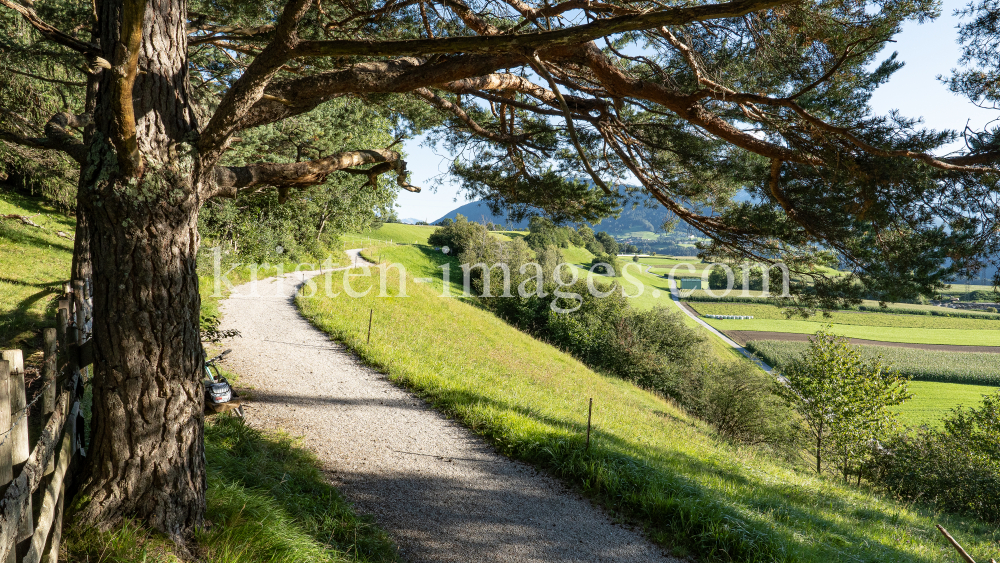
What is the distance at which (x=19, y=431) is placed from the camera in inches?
94.5

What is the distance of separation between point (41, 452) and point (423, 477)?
3.69 meters

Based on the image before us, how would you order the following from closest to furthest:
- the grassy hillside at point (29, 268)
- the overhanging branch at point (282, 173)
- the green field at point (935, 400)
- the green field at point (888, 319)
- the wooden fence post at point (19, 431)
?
1. the wooden fence post at point (19, 431)
2. the overhanging branch at point (282, 173)
3. the grassy hillside at point (29, 268)
4. the green field at point (935, 400)
5. the green field at point (888, 319)

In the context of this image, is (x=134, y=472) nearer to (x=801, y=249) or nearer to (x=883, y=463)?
(x=801, y=249)

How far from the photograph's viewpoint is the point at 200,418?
11.3ft

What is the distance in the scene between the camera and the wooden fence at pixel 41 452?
2229 millimetres

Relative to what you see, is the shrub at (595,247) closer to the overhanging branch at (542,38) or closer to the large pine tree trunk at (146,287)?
the large pine tree trunk at (146,287)

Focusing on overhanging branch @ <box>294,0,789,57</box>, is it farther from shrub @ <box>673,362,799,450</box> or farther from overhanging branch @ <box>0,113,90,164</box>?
shrub @ <box>673,362,799,450</box>

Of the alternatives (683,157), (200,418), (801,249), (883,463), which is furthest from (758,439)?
(200,418)

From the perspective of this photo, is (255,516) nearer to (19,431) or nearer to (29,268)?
(19,431)

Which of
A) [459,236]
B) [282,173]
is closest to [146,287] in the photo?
[282,173]

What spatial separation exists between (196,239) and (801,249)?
741cm

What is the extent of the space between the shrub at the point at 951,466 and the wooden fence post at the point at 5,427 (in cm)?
1821

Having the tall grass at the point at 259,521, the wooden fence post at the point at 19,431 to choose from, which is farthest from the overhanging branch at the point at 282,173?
the tall grass at the point at 259,521

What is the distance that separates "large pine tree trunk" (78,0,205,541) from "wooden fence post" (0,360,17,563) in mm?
806
